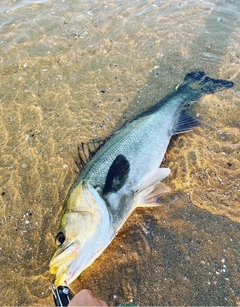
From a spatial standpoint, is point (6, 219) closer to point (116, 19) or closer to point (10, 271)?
point (10, 271)

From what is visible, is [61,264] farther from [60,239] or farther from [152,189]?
[152,189]

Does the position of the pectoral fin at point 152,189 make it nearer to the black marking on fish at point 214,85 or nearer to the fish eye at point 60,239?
the fish eye at point 60,239

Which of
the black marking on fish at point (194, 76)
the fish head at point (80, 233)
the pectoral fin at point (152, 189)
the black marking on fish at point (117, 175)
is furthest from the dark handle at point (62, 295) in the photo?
the black marking on fish at point (194, 76)

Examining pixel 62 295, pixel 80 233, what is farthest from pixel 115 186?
pixel 62 295

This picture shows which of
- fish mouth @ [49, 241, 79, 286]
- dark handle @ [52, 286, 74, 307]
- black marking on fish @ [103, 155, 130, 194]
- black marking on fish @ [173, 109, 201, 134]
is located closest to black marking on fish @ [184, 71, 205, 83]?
black marking on fish @ [173, 109, 201, 134]

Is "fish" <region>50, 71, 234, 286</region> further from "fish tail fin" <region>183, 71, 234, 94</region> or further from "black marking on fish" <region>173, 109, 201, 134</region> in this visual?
"fish tail fin" <region>183, 71, 234, 94</region>
